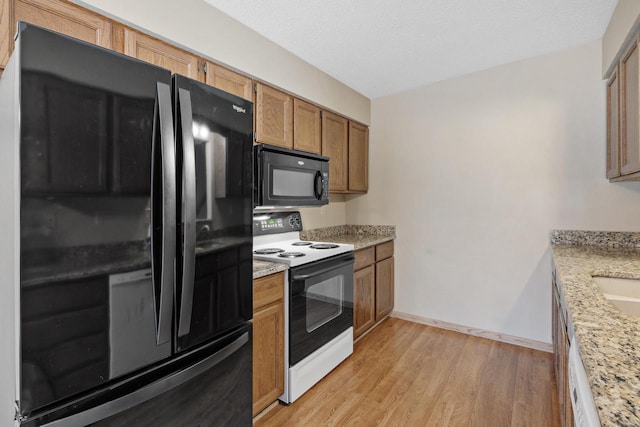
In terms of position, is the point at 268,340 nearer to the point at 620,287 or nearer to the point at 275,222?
the point at 275,222

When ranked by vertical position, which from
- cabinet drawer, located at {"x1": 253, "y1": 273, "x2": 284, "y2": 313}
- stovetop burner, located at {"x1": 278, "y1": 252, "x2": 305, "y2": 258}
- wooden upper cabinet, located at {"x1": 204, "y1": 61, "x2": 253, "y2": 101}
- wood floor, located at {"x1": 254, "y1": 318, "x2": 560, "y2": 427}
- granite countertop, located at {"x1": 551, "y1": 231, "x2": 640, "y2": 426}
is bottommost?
wood floor, located at {"x1": 254, "y1": 318, "x2": 560, "y2": 427}

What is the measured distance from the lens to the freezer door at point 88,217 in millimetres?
799

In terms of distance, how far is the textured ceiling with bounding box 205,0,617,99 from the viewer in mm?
1912

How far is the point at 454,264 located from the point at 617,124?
1.58 meters

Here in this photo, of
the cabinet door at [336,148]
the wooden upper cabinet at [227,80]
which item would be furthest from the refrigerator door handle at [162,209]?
the cabinet door at [336,148]

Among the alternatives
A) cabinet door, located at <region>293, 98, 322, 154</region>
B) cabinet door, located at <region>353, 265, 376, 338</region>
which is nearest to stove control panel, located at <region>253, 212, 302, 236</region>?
cabinet door, located at <region>293, 98, 322, 154</region>

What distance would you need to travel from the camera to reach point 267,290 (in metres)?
1.80

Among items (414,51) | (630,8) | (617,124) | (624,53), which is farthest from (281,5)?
(617,124)

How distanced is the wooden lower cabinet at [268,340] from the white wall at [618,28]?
229 cm

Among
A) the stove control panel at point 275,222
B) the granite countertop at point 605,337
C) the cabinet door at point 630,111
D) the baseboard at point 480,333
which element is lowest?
the baseboard at point 480,333

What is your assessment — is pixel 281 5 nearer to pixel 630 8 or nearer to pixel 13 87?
pixel 13 87

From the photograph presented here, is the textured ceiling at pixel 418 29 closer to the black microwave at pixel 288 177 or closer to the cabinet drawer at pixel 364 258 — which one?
the black microwave at pixel 288 177

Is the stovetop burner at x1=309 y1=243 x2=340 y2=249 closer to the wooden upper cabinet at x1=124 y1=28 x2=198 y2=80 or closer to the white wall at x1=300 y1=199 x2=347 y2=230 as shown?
the white wall at x1=300 y1=199 x2=347 y2=230

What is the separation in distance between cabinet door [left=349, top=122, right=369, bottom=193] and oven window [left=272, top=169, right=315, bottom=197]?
90cm
